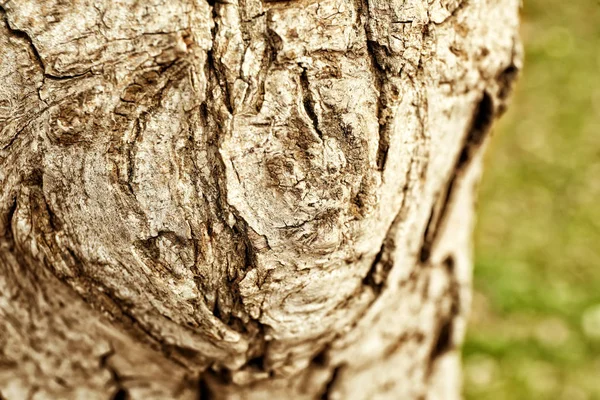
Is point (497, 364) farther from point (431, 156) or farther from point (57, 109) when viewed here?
point (57, 109)

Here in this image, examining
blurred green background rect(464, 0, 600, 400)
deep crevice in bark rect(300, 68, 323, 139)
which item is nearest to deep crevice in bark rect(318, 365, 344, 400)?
deep crevice in bark rect(300, 68, 323, 139)

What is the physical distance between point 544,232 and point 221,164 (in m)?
3.02

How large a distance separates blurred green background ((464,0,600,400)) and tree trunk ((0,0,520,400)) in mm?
1143

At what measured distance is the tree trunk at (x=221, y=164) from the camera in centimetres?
117

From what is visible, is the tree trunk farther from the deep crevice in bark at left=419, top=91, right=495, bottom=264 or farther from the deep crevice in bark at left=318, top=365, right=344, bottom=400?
the deep crevice in bark at left=318, top=365, right=344, bottom=400

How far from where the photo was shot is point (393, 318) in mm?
1742

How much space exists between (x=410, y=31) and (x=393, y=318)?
2.73ft

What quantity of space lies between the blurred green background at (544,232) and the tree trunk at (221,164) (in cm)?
114

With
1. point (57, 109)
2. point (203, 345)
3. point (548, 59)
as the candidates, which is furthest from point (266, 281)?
point (548, 59)

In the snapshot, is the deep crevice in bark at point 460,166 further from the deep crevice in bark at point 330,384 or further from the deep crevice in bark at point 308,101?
the deep crevice in bark at point 308,101

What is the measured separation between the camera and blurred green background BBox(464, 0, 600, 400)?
9.86 feet

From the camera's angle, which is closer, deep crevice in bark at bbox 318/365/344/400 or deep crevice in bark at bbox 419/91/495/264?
deep crevice in bark at bbox 419/91/495/264

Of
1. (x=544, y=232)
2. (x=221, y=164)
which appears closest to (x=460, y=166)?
(x=221, y=164)

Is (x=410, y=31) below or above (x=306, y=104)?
above
